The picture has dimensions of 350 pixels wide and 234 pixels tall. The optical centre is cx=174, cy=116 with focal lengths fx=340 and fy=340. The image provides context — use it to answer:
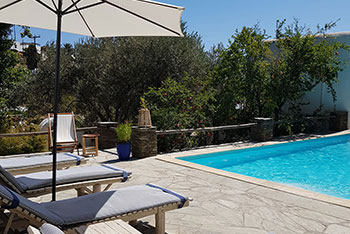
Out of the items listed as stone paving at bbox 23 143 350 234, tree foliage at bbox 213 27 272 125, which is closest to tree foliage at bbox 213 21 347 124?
tree foliage at bbox 213 27 272 125

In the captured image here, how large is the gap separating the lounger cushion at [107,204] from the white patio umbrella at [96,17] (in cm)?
67

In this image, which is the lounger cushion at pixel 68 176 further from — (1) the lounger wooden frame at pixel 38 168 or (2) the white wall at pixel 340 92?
(2) the white wall at pixel 340 92

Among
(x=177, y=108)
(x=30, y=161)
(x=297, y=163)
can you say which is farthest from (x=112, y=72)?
(x=30, y=161)

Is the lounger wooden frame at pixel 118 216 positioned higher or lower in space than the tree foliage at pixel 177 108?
lower

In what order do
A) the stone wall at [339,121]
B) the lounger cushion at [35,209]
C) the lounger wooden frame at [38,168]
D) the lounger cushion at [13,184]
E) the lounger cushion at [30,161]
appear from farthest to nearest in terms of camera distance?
the stone wall at [339,121], the lounger cushion at [30,161], the lounger wooden frame at [38,168], the lounger cushion at [13,184], the lounger cushion at [35,209]

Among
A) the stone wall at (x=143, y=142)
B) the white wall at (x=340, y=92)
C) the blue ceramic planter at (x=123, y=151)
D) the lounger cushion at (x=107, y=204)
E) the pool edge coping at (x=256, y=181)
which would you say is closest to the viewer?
the lounger cushion at (x=107, y=204)

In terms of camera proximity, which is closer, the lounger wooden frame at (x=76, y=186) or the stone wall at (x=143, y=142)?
the lounger wooden frame at (x=76, y=186)

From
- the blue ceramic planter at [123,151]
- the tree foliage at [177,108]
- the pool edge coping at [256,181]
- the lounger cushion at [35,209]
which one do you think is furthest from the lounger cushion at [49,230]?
the tree foliage at [177,108]

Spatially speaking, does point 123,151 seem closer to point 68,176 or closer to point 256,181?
point 256,181

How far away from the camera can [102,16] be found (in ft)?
15.2

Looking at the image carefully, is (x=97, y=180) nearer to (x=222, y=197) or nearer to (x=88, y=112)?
(x=222, y=197)

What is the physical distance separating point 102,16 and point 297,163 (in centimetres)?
687

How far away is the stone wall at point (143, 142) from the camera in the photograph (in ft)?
27.5

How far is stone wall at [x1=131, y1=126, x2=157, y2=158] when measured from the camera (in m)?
8.39
